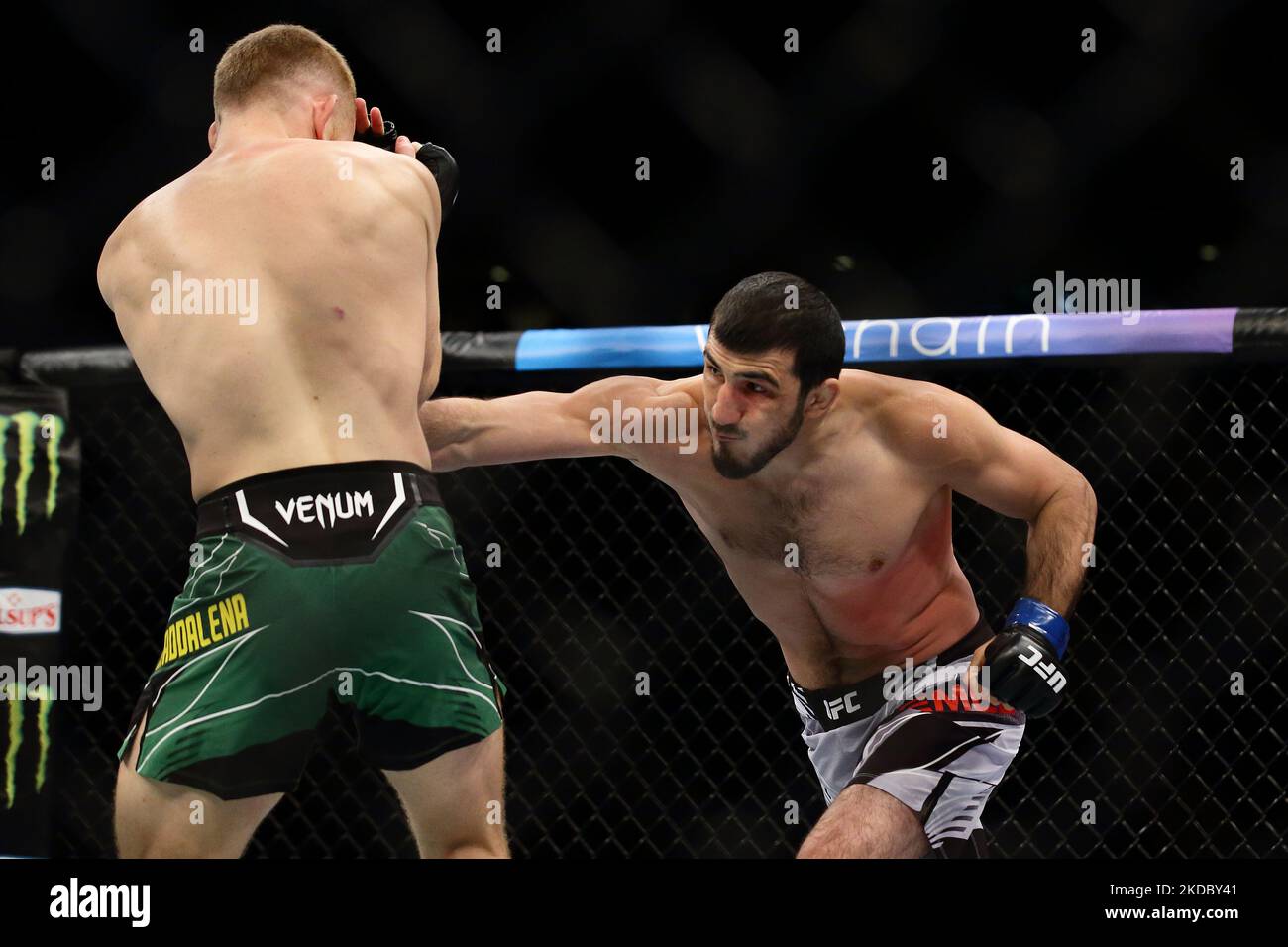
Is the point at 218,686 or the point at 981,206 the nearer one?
→ the point at 218,686

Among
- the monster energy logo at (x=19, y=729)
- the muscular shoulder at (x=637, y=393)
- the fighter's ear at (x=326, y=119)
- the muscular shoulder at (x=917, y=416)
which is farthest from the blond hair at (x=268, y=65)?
the monster energy logo at (x=19, y=729)

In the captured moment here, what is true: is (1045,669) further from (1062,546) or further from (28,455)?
(28,455)

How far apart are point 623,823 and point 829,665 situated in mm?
1001

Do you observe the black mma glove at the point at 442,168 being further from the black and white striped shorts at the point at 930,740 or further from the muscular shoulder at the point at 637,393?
the black and white striped shorts at the point at 930,740

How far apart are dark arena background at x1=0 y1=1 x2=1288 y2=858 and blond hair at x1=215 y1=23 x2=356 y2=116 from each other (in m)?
1.09

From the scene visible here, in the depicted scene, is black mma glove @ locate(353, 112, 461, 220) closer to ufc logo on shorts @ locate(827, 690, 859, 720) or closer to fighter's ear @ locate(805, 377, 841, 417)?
fighter's ear @ locate(805, 377, 841, 417)

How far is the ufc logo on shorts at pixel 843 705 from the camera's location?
241 centimetres

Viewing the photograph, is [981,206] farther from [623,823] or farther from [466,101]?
[623,823]

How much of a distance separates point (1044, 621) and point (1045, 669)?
0.29ft

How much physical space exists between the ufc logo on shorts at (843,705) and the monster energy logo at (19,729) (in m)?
1.43

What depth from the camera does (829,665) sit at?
8.07ft

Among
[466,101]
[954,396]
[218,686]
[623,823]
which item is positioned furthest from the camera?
[466,101]

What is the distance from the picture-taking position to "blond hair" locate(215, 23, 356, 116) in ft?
6.32

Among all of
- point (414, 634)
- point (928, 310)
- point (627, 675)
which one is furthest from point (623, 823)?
point (414, 634)
